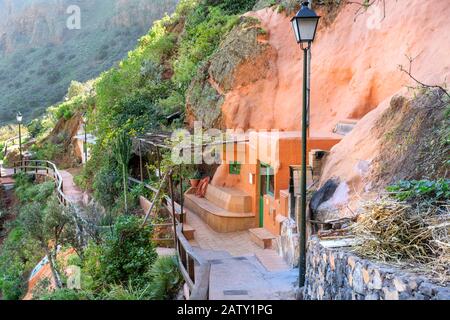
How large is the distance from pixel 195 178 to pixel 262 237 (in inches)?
241

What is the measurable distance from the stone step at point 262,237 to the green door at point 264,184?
102 cm

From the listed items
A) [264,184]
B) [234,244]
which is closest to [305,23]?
[264,184]

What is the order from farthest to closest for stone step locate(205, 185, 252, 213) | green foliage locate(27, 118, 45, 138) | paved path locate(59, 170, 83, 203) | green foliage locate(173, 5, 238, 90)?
1. green foliage locate(27, 118, 45, 138)
2. green foliage locate(173, 5, 238, 90)
3. paved path locate(59, 170, 83, 203)
4. stone step locate(205, 185, 252, 213)

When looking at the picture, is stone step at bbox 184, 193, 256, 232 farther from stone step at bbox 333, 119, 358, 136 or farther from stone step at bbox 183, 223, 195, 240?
stone step at bbox 333, 119, 358, 136

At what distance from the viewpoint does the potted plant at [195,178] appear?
1638 cm

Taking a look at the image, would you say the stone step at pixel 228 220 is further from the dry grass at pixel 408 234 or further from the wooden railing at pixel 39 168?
the wooden railing at pixel 39 168

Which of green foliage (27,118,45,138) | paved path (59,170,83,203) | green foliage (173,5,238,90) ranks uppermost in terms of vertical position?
green foliage (173,5,238,90)

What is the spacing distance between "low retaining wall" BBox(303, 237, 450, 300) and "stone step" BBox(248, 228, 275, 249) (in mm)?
5101

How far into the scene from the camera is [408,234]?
13.8 ft

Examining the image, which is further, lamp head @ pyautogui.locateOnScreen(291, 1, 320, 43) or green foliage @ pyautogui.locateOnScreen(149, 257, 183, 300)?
green foliage @ pyautogui.locateOnScreen(149, 257, 183, 300)

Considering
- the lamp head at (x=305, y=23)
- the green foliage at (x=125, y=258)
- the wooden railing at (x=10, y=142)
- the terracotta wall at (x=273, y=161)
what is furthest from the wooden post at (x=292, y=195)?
the wooden railing at (x=10, y=142)

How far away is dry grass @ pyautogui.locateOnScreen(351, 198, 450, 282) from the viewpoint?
384 centimetres

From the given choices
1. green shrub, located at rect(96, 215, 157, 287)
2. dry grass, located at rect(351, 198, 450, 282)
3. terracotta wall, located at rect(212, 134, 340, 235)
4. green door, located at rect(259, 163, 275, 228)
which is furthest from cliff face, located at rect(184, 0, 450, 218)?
green shrub, located at rect(96, 215, 157, 287)

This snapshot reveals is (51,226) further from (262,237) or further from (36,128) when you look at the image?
(36,128)
